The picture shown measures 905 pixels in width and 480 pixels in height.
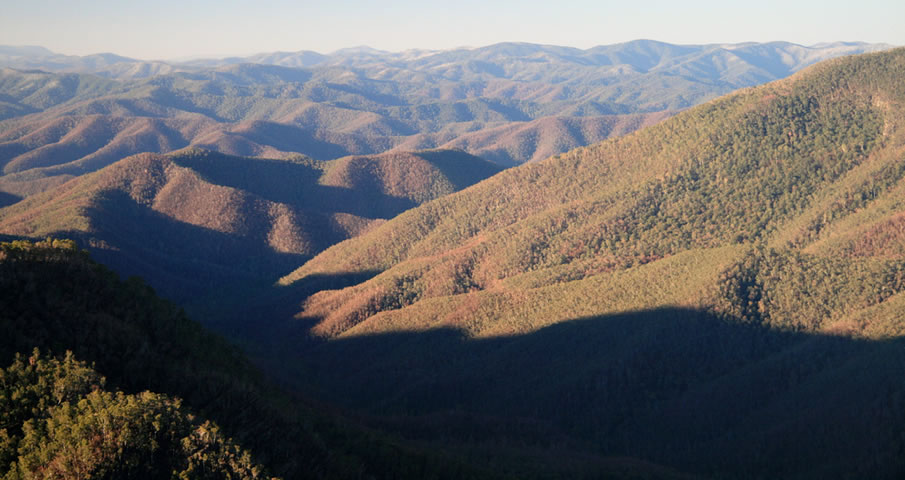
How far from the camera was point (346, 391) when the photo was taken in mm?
102750

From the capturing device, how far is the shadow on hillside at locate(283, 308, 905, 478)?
2835 inches

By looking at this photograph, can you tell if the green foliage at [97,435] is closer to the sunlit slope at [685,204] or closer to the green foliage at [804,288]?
the sunlit slope at [685,204]

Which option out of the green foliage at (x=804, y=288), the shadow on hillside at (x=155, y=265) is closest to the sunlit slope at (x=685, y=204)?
the green foliage at (x=804, y=288)

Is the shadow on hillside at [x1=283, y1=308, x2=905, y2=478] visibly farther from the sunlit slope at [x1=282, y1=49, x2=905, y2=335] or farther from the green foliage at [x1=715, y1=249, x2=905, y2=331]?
the sunlit slope at [x1=282, y1=49, x2=905, y2=335]

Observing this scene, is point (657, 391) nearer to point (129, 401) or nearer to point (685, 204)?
point (685, 204)

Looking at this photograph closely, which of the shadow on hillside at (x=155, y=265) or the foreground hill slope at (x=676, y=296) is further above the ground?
the foreground hill slope at (x=676, y=296)

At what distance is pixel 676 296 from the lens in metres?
109

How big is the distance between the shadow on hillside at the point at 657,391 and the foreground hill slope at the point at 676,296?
0.32m

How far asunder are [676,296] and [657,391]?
23477mm

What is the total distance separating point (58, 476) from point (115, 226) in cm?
17015

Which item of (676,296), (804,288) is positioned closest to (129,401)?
(676,296)

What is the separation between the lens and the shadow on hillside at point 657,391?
72.0m

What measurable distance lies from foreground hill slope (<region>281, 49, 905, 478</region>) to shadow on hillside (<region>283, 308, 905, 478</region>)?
1.05ft

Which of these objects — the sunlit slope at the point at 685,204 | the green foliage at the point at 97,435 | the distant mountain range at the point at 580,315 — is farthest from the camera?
the sunlit slope at the point at 685,204
